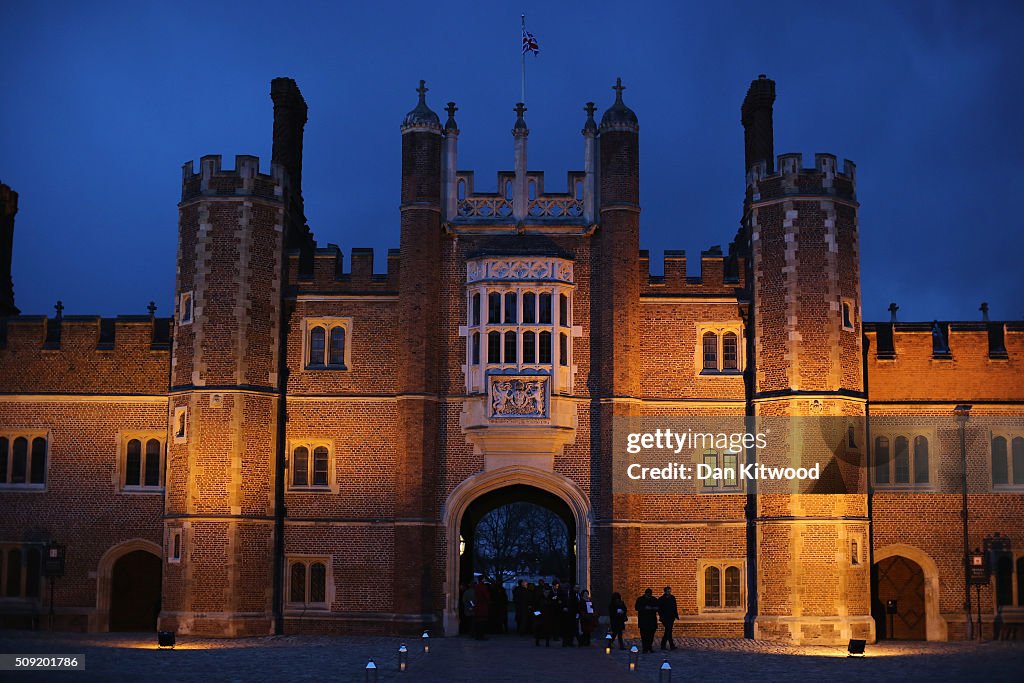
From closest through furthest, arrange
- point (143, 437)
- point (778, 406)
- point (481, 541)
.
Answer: point (778, 406) < point (143, 437) < point (481, 541)

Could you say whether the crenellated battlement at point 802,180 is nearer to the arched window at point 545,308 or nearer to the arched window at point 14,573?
the arched window at point 545,308

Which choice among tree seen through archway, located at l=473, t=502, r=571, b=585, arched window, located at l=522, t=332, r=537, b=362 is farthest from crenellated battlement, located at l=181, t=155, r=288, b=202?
tree seen through archway, located at l=473, t=502, r=571, b=585

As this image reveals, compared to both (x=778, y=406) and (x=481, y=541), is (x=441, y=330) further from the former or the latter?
A: (x=481, y=541)

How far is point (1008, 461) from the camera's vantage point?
114ft

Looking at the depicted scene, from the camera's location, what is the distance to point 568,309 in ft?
111

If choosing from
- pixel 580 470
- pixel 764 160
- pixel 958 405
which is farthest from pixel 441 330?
pixel 958 405

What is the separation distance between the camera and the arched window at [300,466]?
3391cm

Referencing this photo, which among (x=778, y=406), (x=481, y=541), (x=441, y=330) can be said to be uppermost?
(x=441, y=330)

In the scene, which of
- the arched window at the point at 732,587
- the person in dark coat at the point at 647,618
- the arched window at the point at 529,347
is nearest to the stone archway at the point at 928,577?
the arched window at the point at 732,587

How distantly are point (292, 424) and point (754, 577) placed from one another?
42.8ft

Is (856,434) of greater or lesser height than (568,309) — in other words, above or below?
below

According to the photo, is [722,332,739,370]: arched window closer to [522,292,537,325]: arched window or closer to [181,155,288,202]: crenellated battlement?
[522,292,537,325]: arched window

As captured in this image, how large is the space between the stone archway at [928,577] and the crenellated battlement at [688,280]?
26.9 ft

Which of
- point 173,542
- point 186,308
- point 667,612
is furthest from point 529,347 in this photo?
point 173,542
